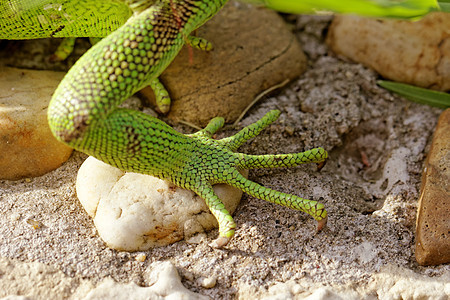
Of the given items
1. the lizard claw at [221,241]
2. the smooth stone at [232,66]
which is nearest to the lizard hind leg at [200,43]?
the smooth stone at [232,66]

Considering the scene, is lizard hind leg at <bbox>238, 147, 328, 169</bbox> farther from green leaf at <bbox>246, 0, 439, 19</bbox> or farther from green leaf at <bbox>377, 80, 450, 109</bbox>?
green leaf at <bbox>377, 80, 450, 109</bbox>

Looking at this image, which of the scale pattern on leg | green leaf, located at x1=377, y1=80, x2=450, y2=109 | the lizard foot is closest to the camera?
the scale pattern on leg

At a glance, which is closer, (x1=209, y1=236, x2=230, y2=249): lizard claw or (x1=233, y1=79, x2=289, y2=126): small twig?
(x1=209, y1=236, x2=230, y2=249): lizard claw

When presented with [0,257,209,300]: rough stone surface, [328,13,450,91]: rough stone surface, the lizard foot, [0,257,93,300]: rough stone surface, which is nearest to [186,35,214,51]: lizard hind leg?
the lizard foot

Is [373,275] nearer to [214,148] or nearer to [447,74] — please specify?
[214,148]

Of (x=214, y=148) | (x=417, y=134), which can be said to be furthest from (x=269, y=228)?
(x=417, y=134)

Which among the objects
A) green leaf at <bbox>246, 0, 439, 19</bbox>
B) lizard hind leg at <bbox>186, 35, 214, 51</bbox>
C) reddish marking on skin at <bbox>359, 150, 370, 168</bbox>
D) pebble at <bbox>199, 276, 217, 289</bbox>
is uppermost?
green leaf at <bbox>246, 0, 439, 19</bbox>

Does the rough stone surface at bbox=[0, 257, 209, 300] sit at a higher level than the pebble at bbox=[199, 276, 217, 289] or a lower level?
higher

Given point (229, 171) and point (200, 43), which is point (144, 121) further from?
point (200, 43)

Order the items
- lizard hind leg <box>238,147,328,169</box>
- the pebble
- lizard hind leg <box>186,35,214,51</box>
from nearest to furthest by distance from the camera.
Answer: the pebble, lizard hind leg <box>238,147,328,169</box>, lizard hind leg <box>186,35,214,51</box>
